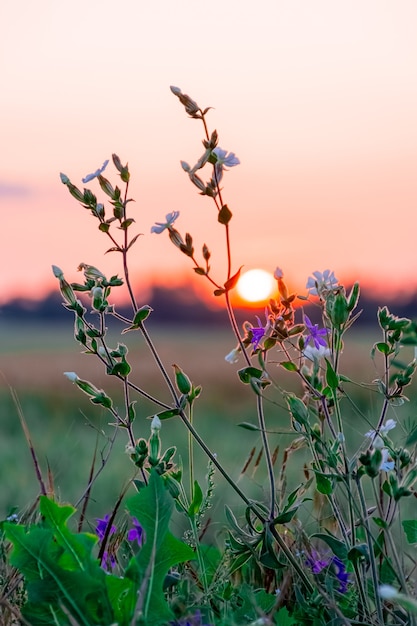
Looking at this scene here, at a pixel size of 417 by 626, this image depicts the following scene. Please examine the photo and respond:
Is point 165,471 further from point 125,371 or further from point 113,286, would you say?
point 113,286

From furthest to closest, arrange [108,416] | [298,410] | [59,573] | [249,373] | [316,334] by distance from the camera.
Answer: [108,416] < [316,334] < [249,373] < [298,410] < [59,573]

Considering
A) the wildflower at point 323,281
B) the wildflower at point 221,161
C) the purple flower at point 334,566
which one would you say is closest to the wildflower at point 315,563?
the purple flower at point 334,566

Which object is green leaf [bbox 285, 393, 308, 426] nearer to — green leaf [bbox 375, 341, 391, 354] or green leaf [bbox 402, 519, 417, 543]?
green leaf [bbox 375, 341, 391, 354]

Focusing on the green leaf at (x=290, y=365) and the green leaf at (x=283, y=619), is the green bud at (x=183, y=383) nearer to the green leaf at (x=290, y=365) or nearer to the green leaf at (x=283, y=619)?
the green leaf at (x=290, y=365)

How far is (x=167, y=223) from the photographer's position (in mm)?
1476

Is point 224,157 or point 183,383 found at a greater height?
point 224,157

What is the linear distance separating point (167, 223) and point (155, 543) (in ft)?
1.79

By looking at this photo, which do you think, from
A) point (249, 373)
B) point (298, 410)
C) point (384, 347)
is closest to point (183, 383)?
point (249, 373)

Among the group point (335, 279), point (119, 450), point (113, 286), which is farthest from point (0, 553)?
point (119, 450)

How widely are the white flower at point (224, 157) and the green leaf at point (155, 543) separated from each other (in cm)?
54

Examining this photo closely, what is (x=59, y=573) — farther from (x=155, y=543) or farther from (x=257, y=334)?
(x=257, y=334)

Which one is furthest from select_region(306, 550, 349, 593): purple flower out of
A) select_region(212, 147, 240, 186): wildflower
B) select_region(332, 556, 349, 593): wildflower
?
select_region(212, 147, 240, 186): wildflower

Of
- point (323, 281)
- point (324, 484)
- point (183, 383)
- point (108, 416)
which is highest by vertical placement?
point (323, 281)

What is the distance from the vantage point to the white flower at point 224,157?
4.76 feet
